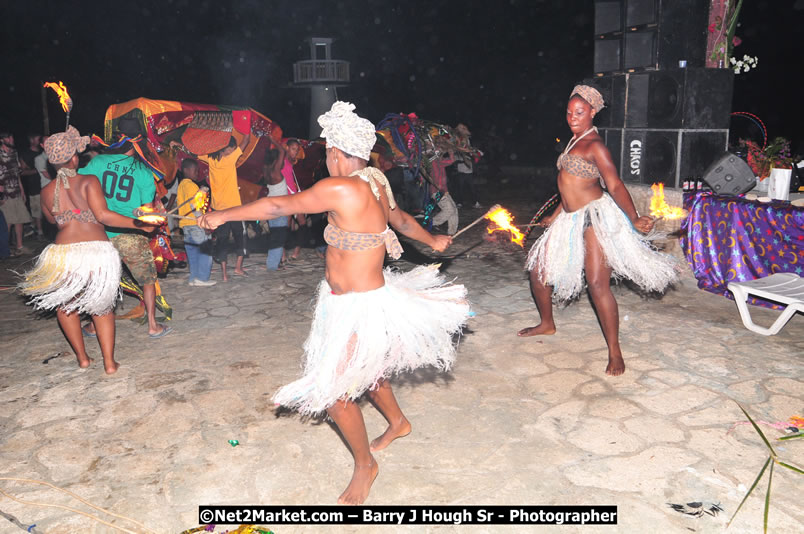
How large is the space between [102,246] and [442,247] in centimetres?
273

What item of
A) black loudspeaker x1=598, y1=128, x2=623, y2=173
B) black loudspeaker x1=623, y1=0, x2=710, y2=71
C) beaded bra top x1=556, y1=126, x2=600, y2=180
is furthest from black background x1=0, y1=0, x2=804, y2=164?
beaded bra top x1=556, y1=126, x2=600, y2=180

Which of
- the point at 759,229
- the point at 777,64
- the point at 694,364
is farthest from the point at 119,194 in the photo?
the point at 777,64

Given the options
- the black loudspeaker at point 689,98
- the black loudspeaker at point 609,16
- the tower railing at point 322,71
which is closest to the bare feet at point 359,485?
the black loudspeaker at point 689,98

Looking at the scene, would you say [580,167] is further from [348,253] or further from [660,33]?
[660,33]

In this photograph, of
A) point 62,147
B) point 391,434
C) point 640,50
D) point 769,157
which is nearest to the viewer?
point 391,434

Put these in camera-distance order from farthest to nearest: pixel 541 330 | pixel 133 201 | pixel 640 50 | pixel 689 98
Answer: pixel 640 50, pixel 689 98, pixel 133 201, pixel 541 330

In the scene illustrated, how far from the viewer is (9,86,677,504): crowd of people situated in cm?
282

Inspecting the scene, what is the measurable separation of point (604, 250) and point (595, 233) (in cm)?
14

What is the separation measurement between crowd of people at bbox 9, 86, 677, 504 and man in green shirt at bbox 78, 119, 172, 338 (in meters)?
0.01

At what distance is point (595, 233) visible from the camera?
13.9 feet

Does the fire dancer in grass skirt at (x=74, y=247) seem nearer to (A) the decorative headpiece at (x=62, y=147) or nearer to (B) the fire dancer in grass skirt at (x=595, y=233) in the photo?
(A) the decorative headpiece at (x=62, y=147)

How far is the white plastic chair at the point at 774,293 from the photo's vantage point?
4840 millimetres

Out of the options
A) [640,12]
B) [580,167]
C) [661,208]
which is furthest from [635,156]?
[580,167]

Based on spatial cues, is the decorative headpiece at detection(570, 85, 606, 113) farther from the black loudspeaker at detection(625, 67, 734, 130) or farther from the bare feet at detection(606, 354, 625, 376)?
the black loudspeaker at detection(625, 67, 734, 130)
